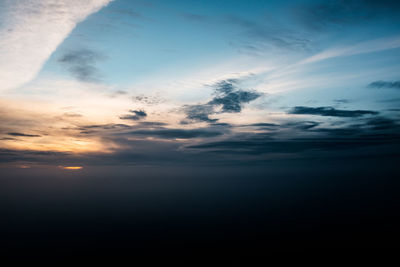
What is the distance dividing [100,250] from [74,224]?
57.2 metres

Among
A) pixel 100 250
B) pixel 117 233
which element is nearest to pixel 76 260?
pixel 100 250

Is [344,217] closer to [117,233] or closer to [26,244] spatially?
[117,233]

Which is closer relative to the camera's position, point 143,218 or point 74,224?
point 74,224

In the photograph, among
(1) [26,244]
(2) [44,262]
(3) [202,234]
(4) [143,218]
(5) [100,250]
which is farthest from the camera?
(4) [143,218]

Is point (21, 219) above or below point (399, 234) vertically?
below

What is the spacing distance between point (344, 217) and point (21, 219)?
709 feet

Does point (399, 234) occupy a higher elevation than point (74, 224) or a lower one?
higher

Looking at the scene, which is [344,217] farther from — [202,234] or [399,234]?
[202,234]

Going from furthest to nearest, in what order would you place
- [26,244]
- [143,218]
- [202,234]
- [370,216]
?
[143,218], [370,216], [202,234], [26,244]

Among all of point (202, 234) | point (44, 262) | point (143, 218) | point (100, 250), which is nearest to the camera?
point (44, 262)

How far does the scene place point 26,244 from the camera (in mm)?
99000

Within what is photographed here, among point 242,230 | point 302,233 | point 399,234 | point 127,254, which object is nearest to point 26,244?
point 127,254

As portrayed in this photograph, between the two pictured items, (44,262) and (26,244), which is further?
(26,244)

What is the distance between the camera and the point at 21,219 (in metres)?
146
